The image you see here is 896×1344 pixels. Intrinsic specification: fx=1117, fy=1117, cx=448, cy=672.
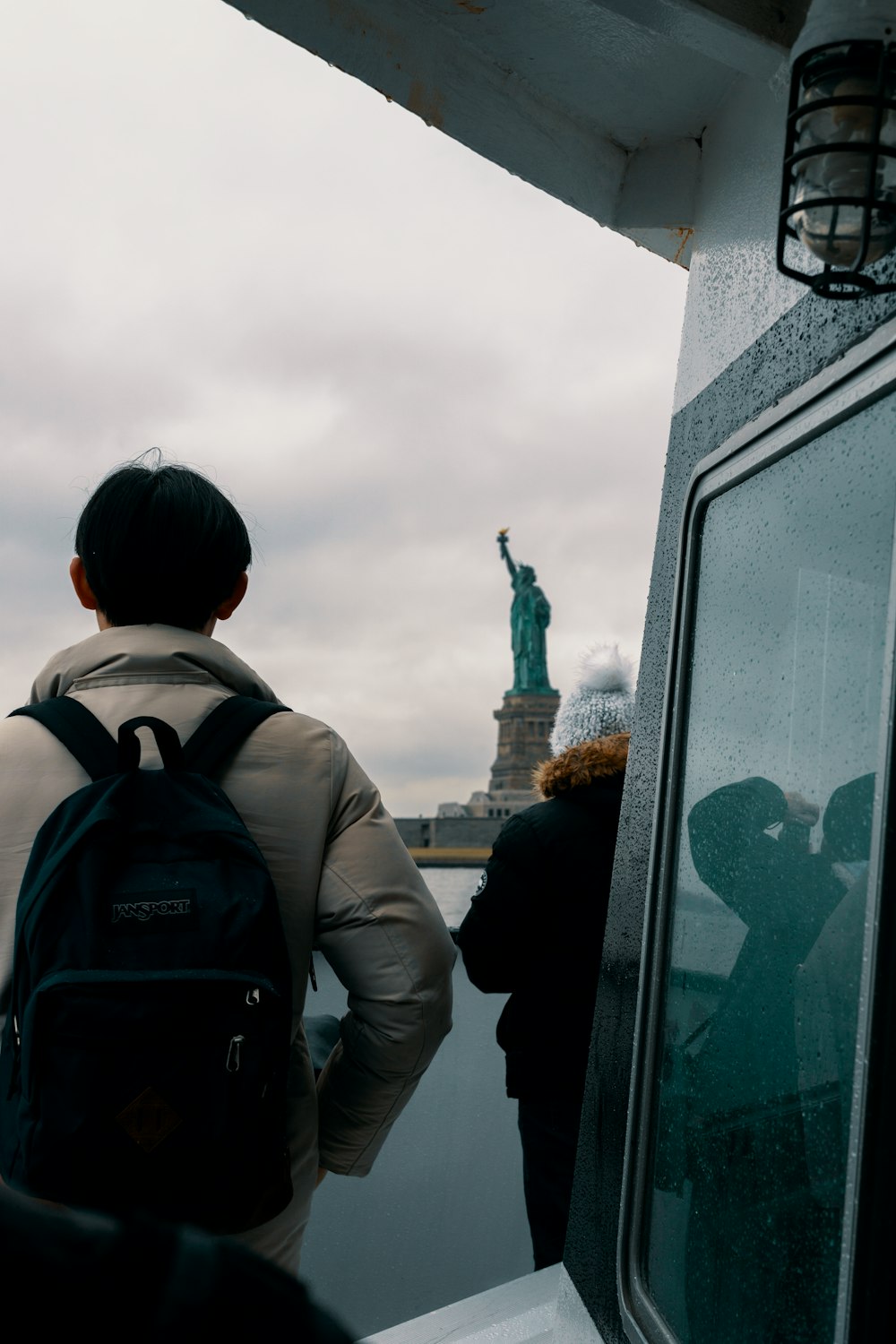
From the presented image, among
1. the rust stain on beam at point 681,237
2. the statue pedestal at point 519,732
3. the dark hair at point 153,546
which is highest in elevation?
the statue pedestal at point 519,732

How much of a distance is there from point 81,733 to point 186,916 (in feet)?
0.84

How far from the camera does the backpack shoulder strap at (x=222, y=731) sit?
3.98 feet

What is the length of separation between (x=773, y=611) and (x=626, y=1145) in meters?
0.67

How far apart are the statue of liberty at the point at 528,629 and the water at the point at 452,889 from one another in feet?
61.9

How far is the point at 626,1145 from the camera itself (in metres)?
1.32

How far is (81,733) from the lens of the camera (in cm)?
120

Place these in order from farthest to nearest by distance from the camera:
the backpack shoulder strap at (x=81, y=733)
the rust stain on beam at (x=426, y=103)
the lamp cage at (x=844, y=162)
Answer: the rust stain on beam at (x=426, y=103), the backpack shoulder strap at (x=81, y=733), the lamp cage at (x=844, y=162)

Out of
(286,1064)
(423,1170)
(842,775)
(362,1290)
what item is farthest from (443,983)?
(423,1170)

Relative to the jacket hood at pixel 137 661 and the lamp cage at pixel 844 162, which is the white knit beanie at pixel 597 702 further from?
the lamp cage at pixel 844 162

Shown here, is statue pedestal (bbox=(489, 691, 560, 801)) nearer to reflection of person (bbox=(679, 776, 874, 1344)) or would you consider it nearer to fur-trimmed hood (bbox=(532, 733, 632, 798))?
fur-trimmed hood (bbox=(532, 733, 632, 798))

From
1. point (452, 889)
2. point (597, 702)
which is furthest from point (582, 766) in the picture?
point (452, 889)

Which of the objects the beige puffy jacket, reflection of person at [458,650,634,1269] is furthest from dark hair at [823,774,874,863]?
reflection of person at [458,650,634,1269]

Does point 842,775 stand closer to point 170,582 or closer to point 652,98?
point 170,582

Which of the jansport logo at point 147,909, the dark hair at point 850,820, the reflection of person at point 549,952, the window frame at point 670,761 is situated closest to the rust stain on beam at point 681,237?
the window frame at point 670,761
